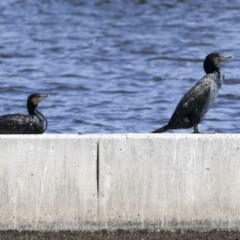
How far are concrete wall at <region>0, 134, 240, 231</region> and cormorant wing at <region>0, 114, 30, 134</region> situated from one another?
2.55 metres

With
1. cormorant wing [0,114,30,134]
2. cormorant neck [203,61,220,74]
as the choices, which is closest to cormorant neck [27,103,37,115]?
cormorant wing [0,114,30,134]

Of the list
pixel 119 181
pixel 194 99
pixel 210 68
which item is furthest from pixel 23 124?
pixel 119 181

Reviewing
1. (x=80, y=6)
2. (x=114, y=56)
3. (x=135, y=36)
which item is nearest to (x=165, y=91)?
(x=114, y=56)

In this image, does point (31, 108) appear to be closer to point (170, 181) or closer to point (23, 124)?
point (23, 124)

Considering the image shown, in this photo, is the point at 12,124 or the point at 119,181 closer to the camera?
the point at 119,181

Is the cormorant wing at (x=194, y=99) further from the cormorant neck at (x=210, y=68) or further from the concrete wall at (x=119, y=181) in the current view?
the concrete wall at (x=119, y=181)

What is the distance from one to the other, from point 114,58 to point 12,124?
10.9 metres

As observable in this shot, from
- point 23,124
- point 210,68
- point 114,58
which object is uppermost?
point 210,68

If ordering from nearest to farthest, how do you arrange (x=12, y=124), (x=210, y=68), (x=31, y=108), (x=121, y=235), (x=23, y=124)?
(x=121, y=235), (x=210, y=68), (x=12, y=124), (x=23, y=124), (x=31, y=108)

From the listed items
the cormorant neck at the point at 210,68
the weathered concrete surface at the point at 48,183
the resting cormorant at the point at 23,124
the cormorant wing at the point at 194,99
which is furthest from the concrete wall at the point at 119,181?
the resting cormorant at the point at 23,124

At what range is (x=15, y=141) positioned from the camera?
7582mm

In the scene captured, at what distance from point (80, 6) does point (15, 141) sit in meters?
19.5

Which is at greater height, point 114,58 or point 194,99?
point 194,99

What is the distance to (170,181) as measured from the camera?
7.64 m
